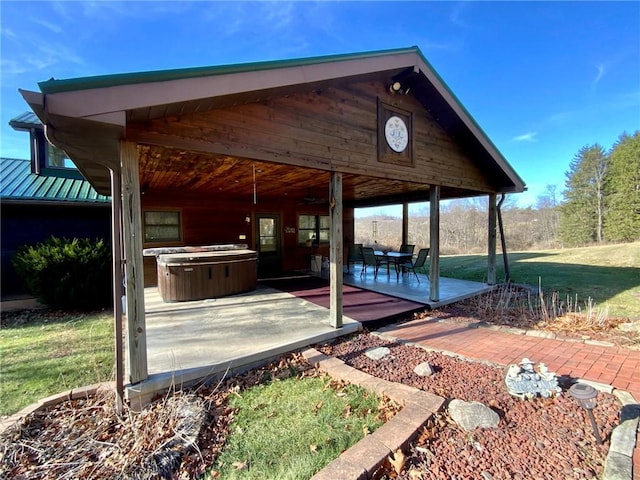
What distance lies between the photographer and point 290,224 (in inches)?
405

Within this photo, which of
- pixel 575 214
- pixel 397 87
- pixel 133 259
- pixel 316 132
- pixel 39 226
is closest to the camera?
pixel 133 259

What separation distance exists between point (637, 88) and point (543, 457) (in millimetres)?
18903

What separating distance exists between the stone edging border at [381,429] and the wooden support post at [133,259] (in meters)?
1.90

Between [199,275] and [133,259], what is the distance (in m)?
3.58

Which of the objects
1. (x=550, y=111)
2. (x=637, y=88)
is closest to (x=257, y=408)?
(x=637, y=88)

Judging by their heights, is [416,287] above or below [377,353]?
above

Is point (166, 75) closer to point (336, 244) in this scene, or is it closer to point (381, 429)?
point (336, 244)

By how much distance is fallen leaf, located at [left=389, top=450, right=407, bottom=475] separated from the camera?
182 cm

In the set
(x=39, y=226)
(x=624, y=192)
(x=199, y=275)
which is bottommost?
(x=199, y=275)

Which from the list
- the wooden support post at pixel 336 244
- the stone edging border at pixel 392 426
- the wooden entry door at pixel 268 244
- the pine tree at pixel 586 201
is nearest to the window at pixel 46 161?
the wooden entry door at pixel 268 244

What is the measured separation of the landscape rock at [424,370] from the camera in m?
3.06

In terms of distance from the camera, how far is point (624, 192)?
63.8 ft

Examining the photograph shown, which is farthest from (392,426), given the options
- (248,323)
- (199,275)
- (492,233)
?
(492,233)

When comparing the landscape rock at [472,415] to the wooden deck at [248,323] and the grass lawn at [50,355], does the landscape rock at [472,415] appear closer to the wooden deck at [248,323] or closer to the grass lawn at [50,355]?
the wooden deck at [248,323]
